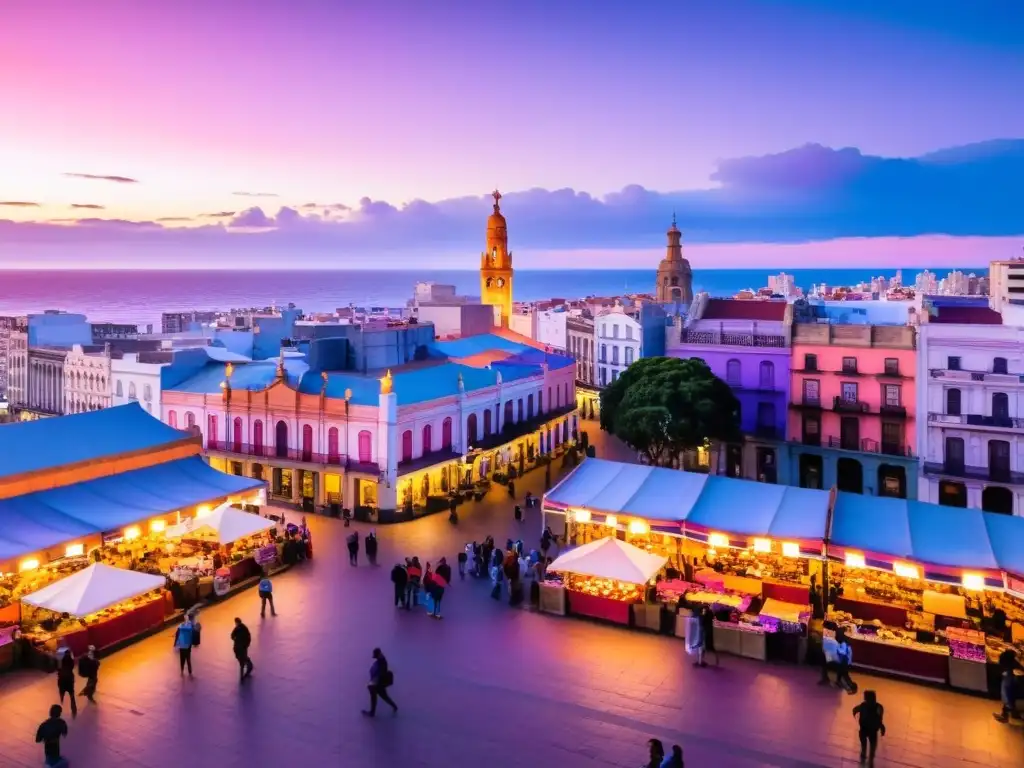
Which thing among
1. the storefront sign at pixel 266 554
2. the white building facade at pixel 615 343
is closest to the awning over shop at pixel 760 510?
the storefront sign at pixel 266 554

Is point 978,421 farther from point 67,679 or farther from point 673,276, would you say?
point 673,276

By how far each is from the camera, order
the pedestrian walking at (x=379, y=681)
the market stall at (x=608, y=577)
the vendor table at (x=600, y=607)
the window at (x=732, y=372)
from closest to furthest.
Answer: the pedestrian walking at (x=379, y=681) < the market stall at (x=608, y=577) < the vendor table at (x=600, y=607) < the window at (x=732, y=372)

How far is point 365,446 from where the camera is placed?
3675cm

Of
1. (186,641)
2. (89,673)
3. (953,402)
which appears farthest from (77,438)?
(953,402)

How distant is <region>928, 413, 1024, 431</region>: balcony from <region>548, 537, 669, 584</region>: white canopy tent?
21.6 m

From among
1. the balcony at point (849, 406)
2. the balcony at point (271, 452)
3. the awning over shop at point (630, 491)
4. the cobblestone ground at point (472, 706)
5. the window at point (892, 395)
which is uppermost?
the window at point (892, 395)

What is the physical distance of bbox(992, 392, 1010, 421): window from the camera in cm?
3683

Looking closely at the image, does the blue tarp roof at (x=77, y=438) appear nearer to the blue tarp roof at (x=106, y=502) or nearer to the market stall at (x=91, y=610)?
the blue tarp roof at (x=106, y=502)

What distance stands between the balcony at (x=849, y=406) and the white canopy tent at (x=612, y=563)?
71.7 ft

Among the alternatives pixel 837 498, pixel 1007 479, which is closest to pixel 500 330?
pixel 1007 479

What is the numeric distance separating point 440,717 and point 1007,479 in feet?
101

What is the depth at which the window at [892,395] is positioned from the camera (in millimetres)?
40375

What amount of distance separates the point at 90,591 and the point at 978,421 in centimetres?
3658

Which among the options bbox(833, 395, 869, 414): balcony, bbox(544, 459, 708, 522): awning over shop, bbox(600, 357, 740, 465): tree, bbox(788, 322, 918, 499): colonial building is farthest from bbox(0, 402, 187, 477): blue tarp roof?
bbox(833, 395, 869, 414): balcony
